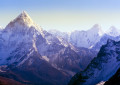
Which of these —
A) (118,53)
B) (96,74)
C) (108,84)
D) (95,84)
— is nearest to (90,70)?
(96,74)

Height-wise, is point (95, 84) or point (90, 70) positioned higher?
point (90, 70)

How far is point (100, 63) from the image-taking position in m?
196

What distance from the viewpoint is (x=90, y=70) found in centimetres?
18900

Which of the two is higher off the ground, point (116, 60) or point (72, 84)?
point (116, 60)

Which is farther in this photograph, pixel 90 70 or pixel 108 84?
pixel 90 70

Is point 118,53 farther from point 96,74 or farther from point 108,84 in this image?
point 108,84

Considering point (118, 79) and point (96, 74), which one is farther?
point (96, 74)

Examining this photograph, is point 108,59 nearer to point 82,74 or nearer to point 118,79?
point 82,74

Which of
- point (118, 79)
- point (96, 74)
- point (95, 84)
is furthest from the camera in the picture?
point (96, 74)

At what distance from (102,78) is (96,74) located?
691cm

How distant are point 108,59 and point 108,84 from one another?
7127cm

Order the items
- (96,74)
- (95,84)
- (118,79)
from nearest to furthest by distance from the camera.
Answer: (118,79) → (95,84) → (96,74)

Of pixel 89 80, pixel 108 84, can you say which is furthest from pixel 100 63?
pixel 108 84

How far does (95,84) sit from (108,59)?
1280 inches
